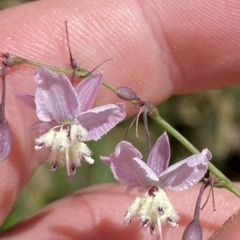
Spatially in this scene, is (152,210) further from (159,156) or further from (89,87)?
(89,87)

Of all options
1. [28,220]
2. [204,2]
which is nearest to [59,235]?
[28,220]

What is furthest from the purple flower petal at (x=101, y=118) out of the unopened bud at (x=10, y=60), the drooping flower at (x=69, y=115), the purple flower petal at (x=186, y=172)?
the unopened bud at (x=10, y=60)

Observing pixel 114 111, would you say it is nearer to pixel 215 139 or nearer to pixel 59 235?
pixel 59 235

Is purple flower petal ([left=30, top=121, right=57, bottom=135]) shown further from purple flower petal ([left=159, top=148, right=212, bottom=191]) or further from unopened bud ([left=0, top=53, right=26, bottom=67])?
purple flower petal ([left=159, top=148, right=212, bottom=191])

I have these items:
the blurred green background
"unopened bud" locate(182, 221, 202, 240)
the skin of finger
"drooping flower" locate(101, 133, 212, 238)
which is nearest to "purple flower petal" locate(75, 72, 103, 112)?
"drooping flower" locate(101, 133, 212, 238)

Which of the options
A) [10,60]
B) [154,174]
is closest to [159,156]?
[154,174]
